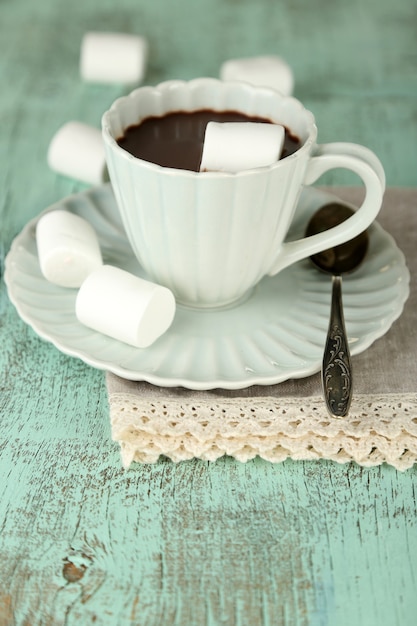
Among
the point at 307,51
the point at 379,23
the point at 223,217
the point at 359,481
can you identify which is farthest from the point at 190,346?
the point at 379,23

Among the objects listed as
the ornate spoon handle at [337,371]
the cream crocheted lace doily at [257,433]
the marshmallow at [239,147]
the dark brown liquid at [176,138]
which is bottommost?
the cream crocheted lace doily at [257,433]

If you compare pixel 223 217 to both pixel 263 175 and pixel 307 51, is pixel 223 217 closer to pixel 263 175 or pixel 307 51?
pixel 263 175

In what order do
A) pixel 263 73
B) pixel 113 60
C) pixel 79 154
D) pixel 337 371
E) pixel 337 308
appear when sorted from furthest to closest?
pixel 113 60 → pixel 263 73 → pixel 79 154 → pixel 337 308 → pixel 337 371

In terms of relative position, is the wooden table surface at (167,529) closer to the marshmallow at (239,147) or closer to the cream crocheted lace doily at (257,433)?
the cream crocheted lace doily at (257,433)

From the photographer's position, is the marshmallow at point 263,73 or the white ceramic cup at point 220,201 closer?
the white ceramic cup at point 220,201

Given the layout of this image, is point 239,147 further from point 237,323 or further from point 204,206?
point 237,323

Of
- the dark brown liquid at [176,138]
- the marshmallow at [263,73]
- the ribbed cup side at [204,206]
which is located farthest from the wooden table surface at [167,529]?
the marshmallow at [263,73]

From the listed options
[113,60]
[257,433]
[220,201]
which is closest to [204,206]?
[220,201]
